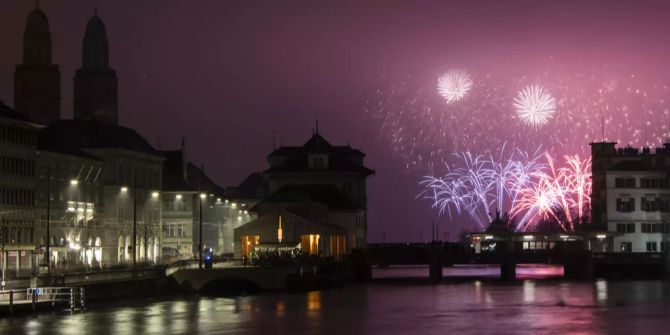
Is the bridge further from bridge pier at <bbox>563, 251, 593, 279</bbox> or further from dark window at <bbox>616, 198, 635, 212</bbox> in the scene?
dark window at <bbox>616, 198, 635, 212</bbox>

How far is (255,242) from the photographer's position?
471ft

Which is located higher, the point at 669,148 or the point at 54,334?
the point at 669,148

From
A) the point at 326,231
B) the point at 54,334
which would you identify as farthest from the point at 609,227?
the point at 54,334

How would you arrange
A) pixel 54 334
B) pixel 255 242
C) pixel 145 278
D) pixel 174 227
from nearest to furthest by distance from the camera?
pixel 54 334
pixel 145 278
pixel 255 242
pixel 174 227

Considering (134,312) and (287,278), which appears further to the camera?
(287,278)

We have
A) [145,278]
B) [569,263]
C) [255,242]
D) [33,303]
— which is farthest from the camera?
[569,263]

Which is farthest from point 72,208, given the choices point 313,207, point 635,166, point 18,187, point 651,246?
point 651,246

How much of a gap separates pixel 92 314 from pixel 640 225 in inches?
4190

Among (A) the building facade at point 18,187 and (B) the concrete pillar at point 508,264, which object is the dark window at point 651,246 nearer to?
(B) the concrete pillar at point 508,264

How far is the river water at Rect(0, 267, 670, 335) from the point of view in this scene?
88.3m

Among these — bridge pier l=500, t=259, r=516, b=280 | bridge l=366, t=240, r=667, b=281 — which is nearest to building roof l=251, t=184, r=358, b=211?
bridge l=366, t=240, r=667, b=281

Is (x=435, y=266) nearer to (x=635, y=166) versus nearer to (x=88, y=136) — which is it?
(x=635, y=166)

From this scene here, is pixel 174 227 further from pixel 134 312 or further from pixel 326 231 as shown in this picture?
pixel 134 312

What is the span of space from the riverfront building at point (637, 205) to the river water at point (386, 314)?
155ft
